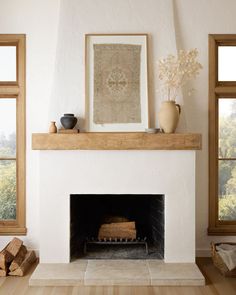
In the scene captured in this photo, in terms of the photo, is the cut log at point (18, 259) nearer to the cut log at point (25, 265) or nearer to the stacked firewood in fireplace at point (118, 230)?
the cut log at point (25, 265)

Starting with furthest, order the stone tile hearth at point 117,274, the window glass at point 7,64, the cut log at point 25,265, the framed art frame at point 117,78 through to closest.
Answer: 1. the window glass at point 7,64
2. the framed art frame at point 117,78
3. the cut log at point 25,265
4. the stone tile hearth at point 117,274

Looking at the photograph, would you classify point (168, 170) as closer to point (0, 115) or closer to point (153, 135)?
point (153, 135)

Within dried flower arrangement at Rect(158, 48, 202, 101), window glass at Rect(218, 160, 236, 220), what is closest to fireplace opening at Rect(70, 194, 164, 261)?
window glass at Rect(218, 160, 236, 220)

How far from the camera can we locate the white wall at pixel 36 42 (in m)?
4.68

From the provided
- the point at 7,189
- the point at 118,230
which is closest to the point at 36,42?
the point at 7,189

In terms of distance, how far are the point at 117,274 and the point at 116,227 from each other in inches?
30.2

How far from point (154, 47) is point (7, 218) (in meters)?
2.38

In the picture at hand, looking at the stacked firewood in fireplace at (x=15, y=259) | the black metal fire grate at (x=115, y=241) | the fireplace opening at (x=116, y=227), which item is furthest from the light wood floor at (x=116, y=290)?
the black metal fire grate at (x=115, y=241)

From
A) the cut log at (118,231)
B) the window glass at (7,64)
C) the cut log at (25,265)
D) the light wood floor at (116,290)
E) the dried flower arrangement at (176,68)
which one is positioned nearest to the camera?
the light wood floor at (116,290)

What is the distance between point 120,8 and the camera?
449 cm

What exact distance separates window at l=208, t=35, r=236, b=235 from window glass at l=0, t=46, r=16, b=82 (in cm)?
209

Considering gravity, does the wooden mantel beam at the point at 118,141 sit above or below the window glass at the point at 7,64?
below

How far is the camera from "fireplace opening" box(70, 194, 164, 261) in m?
4.45

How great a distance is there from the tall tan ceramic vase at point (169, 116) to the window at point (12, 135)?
149cm
